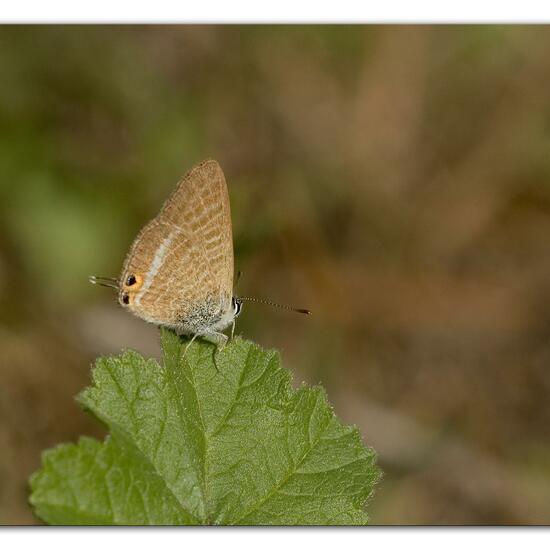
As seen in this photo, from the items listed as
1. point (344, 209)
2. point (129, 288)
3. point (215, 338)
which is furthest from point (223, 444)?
point (344, 209)

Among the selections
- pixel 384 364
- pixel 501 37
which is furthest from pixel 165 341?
pixel 501 37

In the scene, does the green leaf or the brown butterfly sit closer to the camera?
the green leaf

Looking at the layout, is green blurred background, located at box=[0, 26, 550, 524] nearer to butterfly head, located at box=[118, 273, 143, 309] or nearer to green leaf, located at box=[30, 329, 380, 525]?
butterfly head, located at box=[118, 273, 143, 309]

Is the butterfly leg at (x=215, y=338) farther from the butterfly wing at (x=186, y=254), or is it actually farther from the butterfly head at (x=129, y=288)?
the butterfly head at (x=129, y=288)

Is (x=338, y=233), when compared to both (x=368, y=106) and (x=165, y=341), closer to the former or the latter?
(x=368, y=106)

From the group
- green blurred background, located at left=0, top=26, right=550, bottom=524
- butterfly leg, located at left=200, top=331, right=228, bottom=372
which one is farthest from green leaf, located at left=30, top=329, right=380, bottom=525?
green blurred background, located at left=0, top=26, right=550, bottom=524

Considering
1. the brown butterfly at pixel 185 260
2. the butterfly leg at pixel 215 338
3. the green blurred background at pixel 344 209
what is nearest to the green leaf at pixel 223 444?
the butterfly leg at pixel 215 338
